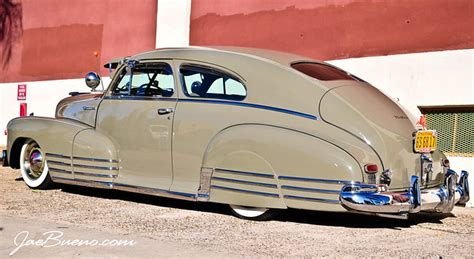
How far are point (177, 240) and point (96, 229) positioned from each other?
77 cm

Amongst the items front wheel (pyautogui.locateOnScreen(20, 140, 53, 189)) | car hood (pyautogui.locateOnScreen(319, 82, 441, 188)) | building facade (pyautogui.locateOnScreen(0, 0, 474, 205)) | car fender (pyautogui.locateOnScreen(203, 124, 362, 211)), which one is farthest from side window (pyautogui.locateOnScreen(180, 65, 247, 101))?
building facade (pyautogui.locateOnScreen(0, 0, 474, 205))

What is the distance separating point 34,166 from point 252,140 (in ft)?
10.3

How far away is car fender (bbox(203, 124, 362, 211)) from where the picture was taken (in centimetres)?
510

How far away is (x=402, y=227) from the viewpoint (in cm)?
559

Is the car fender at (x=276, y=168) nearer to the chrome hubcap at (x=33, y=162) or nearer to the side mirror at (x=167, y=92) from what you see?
the side mirror at (x=167, y=92)

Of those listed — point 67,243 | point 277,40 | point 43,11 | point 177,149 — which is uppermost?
point 43,11

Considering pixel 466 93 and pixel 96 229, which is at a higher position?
pixel 466 93

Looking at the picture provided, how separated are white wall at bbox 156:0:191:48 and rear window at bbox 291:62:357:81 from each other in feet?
17.2

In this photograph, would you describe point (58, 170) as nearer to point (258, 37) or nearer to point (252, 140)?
point (252, 140)

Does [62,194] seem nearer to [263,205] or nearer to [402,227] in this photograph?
[263,205]

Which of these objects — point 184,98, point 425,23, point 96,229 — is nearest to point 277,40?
point 425,23

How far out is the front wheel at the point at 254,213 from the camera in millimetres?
5565

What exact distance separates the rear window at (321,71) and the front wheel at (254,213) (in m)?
1.32

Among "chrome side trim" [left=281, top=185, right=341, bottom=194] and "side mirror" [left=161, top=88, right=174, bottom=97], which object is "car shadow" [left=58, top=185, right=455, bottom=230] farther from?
"side mirror" [left=161, top=88, right=174, bottom=97]
